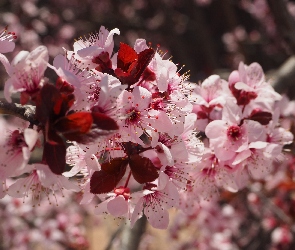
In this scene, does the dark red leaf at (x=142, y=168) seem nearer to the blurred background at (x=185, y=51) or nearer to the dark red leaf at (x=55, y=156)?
the dark red leaf at (x=55, y=156)

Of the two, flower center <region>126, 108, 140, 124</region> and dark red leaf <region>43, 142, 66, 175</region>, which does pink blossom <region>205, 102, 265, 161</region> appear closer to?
flower center <region>126, 108, 140, 124</region>

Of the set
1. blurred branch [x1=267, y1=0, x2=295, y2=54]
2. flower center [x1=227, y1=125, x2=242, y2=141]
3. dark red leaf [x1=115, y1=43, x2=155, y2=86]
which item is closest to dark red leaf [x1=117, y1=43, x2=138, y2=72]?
dark red leaf [x1=115, y1=43, x2=155, y2=86]

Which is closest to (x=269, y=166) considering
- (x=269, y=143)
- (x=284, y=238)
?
(x=269, y=143)

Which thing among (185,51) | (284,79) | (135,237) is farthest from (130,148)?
(185,51)

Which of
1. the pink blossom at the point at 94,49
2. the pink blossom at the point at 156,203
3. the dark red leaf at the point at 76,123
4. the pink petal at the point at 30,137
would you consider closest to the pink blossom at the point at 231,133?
the pink blossom at the point at 156,203

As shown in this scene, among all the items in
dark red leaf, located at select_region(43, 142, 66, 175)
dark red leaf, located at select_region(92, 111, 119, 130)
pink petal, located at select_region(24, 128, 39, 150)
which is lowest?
dark red leaf, located at select_region(43, 142, 66, 175)

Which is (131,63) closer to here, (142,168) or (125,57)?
(125,57)
